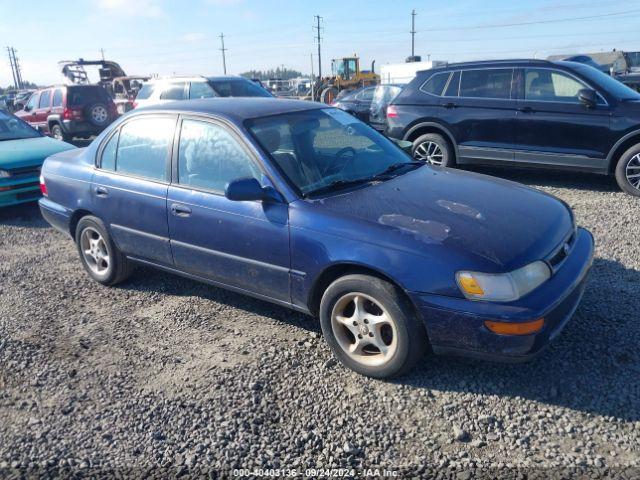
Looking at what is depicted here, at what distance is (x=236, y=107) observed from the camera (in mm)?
4059

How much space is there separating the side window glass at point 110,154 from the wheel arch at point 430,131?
16.3 ft

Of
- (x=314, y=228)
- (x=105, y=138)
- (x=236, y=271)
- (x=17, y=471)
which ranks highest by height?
(x=105, y=138)

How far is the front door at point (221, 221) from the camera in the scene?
348 cm

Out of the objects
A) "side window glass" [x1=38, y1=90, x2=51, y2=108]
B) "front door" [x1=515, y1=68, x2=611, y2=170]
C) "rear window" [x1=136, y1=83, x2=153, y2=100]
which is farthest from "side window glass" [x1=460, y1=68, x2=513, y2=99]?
"side window glass" [x1=38, y1=90, x2=51, y2=108]

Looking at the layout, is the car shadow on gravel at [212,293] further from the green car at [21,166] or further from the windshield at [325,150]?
the green car at [21,166]

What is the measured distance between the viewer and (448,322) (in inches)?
113

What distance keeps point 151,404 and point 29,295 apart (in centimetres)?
239

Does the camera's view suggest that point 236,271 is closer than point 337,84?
Yes

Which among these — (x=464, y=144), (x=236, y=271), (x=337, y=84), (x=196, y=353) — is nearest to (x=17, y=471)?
(x=196, y=353)

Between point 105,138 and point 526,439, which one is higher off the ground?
point 105,138

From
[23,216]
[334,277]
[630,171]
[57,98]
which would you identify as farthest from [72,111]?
[334,277]

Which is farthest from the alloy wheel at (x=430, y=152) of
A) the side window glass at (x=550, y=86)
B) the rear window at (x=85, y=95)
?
the rear window at (x=85, y=95)

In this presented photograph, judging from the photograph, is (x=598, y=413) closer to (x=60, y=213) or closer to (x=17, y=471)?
(x=17, y=471)

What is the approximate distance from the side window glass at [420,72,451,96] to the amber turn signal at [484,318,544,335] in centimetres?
605
